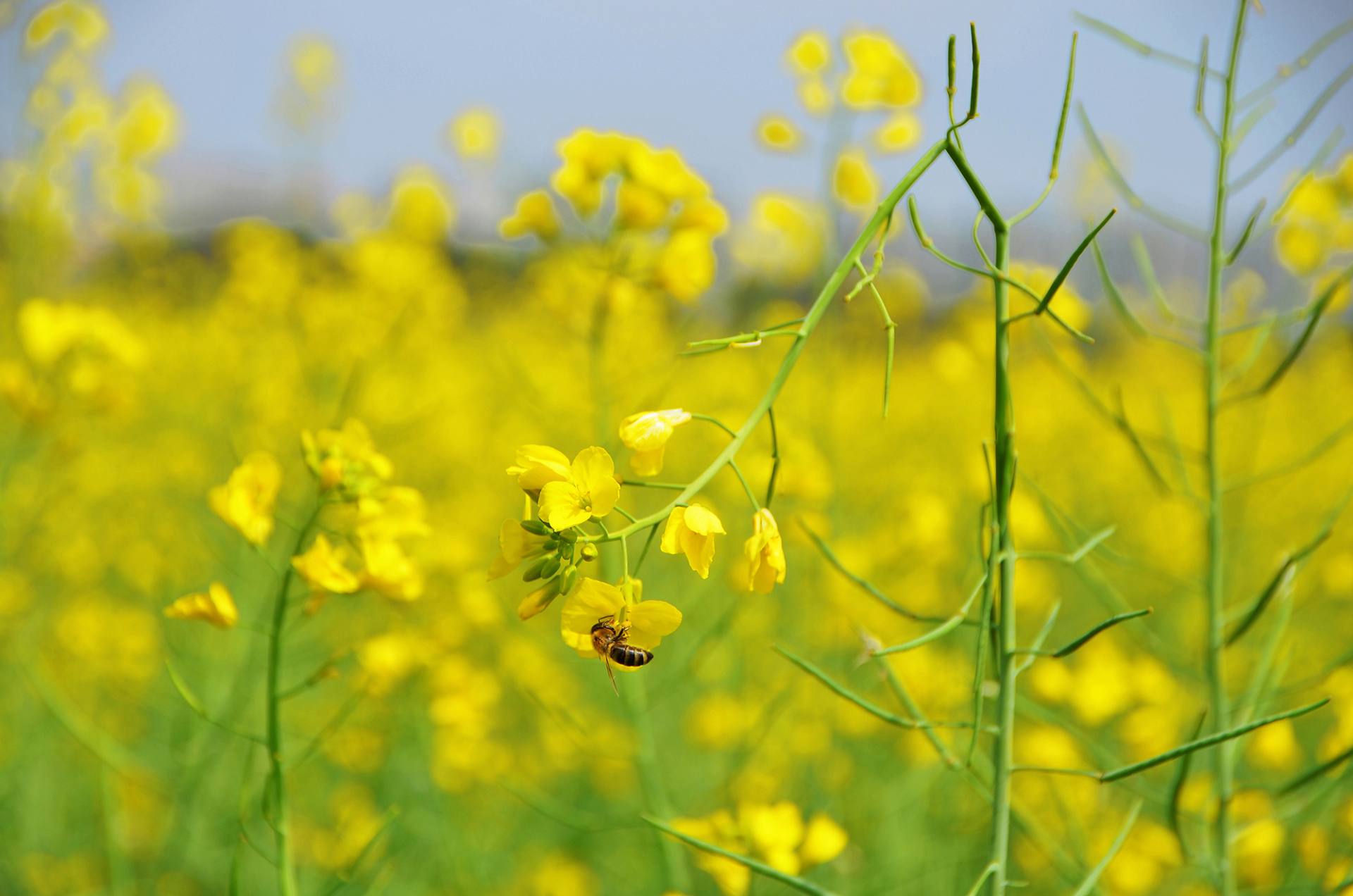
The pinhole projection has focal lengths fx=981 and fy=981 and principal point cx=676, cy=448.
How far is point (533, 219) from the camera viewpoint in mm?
1498

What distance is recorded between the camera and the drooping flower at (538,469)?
56cm

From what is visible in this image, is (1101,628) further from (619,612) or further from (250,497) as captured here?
(250,497)

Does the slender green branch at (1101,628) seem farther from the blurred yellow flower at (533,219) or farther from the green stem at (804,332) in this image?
the blurred yellow flower at (533,219)

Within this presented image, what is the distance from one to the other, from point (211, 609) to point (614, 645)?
1.53 feet

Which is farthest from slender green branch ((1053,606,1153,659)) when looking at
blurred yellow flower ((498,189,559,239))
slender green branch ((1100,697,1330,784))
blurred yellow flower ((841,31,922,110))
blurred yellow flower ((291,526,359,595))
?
blurred yellow flower ((841,31,922,110))

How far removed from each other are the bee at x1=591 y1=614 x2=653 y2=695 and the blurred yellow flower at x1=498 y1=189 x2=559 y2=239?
1016 millimetres

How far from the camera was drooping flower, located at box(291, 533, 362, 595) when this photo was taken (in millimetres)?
831

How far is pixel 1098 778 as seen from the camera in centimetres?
69

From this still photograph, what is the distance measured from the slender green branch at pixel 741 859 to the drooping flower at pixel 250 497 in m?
0.46

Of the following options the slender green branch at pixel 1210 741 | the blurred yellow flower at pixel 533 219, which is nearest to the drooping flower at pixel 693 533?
the slender green branch at pixel 1210 741

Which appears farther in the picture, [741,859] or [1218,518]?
[1218,518]

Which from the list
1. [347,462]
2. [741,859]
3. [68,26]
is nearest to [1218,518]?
[741,859]

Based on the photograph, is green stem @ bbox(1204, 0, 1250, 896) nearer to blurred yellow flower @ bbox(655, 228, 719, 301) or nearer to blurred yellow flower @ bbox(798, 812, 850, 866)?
blurred yellow flower @ bbox(798, 812, 850, 866)

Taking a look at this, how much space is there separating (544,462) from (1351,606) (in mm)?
4061
